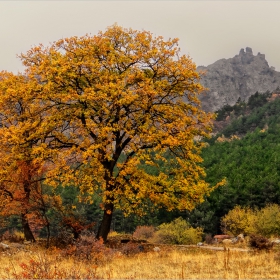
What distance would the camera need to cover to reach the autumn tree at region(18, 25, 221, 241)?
56.2ft

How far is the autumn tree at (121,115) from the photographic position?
56.2 ft

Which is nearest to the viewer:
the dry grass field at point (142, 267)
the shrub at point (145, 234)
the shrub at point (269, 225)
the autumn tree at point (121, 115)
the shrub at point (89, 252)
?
the dry grass field at point (142, 267)

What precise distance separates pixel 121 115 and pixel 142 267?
26.6 feet

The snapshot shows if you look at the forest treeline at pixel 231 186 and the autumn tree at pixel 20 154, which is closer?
the autumn tree at pixel 20 154

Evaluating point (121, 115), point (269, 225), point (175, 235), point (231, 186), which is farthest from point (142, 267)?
point (231, 186)

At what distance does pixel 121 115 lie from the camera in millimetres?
18250

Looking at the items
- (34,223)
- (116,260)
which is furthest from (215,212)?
(116,260)

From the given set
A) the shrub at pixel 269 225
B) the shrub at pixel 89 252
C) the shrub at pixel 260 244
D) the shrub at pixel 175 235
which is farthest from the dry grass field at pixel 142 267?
the shrub at pixel 269 225

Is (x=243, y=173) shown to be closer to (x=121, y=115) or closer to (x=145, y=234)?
(x=145, y=234)

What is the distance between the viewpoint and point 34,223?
2144cm

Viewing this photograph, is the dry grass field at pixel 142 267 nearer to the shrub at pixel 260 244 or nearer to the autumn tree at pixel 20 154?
the shrub at pixel 260 244

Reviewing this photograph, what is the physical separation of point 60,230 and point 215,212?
51047 mm

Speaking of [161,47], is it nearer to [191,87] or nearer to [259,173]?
[191,87]

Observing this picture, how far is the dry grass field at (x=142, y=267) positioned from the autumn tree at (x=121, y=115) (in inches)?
137
